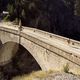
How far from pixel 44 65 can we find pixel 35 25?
2816 cm

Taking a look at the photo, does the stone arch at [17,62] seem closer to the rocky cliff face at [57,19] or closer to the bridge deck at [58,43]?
the bridge deck at [58,43]

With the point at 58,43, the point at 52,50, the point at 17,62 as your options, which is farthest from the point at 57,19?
the point at 52,50

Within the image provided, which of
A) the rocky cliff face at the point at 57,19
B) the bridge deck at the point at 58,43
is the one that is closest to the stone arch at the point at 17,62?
the bridge deck at the point at 58,43

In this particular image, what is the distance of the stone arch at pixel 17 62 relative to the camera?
42.6 meters

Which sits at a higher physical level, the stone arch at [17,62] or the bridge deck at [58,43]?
the bridge deck at [58,43]

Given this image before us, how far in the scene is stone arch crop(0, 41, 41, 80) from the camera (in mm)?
42638

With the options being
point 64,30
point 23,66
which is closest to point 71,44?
point 23,66

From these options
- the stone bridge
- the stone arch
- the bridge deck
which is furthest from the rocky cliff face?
the stone bridge

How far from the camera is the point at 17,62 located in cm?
4644

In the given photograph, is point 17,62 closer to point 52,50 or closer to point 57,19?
point 57,19

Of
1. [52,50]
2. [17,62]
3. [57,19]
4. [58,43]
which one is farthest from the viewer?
[57,19]

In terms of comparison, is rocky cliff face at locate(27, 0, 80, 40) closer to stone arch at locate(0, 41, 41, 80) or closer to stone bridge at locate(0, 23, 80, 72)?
stone arch at locate(0, 41, 41, 80)

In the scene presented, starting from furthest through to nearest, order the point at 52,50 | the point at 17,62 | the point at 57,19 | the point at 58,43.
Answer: the point at 57,19
the point at 17,62
the point at 58,43
the point at 52,50

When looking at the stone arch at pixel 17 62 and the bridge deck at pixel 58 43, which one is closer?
the bridge deck at pixel 58 43
